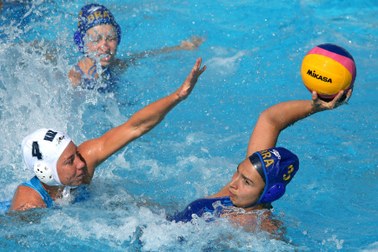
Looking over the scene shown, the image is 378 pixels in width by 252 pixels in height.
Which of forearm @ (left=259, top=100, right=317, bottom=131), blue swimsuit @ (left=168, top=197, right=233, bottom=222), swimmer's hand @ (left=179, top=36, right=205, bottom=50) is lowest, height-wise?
blue swimsuit @ (left=168, top=197, right=233, bottom=222)

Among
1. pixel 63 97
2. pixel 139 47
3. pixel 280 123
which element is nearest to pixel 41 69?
pixel 63 97

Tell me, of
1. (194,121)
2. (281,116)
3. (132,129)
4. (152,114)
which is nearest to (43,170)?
A: (132,129)

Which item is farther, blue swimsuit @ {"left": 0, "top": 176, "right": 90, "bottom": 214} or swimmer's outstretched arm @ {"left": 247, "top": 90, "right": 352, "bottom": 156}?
blue swimsuit @ {"left": 0, "top": 176, "right": 90, "bottom": 214}

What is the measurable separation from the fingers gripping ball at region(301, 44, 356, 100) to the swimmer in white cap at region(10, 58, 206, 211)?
104cm

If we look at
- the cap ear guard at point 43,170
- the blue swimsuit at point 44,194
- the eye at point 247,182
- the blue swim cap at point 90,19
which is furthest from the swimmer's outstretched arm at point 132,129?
the blue swim cap at point 90,19

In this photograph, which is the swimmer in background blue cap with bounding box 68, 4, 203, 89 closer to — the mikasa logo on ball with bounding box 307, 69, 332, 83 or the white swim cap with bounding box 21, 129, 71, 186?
the white swim cap with bounding box 21, 129, 71, 186

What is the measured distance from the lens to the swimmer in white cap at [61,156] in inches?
210

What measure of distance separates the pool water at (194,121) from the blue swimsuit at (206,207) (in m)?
0.07

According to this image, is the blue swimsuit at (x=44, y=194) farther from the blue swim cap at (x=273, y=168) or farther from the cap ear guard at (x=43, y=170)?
the blue swim cap at (x=273, y=168)

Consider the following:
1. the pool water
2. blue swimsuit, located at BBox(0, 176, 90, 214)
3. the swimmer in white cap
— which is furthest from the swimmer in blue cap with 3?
blue swimsuit, located at BBox(0, 176, 90, 214)

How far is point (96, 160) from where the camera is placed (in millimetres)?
5602

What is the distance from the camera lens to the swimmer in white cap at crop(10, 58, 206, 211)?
5344 millimetres

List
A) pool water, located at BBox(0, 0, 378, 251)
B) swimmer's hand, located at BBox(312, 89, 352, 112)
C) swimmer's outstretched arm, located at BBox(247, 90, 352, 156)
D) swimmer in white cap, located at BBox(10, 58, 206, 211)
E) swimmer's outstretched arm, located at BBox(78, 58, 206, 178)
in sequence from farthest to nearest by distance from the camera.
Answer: pool water, located at BBox(0, 0, 378, 251)
swimmer in white cap, located at BBox(10, 58, 206, 211)
swimmer's outstretched arm, located at BBox(78, 58, 206, 178)
swimmer's outstretched arm, located at BBox(247, 90, 352, 156)
swimmer's hand, located at BBox(312, 89, 352, 112)

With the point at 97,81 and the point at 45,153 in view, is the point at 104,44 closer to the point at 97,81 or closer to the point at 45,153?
the point at 97,81
